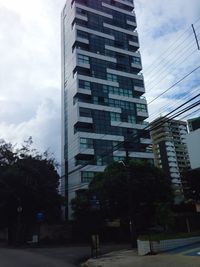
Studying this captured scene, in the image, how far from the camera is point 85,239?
38375 mm

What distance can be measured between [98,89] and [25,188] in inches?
1209

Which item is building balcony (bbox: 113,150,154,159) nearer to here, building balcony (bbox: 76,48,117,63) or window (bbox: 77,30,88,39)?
building balcony (bbox: 76,48,117,63)

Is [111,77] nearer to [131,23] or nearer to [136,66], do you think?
[136,66]

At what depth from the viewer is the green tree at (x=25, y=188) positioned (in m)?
38.0

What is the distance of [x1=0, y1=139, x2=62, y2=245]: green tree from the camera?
3800cm

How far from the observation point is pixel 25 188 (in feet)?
127

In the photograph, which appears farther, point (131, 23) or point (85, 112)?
point (131, 23)

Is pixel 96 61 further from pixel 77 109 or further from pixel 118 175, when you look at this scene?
pixel 118 175

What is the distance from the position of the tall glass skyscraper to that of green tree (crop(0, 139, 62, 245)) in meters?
12.7

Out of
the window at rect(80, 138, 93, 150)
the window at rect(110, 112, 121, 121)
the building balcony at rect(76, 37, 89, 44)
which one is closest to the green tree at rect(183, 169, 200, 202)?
the window at rect(80, 138, 93, 150)

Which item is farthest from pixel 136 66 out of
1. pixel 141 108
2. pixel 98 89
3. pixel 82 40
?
pixel 82 40

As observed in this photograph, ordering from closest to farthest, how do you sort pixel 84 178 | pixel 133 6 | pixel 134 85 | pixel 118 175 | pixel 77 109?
pixel 118 175
pixel 84 178
pixel 77 109
pixel 134 85
pixel 133 6

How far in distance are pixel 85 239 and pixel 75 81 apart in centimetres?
3415

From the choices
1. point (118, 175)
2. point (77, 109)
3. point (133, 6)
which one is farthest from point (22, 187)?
point (133, 6)
